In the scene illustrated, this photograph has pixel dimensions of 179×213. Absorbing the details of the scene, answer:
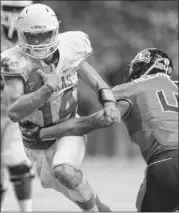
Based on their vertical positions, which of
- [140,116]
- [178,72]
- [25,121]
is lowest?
→ [178,72]

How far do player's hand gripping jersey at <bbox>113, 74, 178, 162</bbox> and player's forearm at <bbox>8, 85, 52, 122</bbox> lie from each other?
498 mm

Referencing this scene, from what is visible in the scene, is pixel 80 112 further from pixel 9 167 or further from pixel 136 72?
pixel 136 72

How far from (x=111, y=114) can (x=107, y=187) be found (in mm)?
4154

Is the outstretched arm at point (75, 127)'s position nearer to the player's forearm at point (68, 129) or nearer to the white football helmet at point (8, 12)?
the player's forearm at point (68, 129)

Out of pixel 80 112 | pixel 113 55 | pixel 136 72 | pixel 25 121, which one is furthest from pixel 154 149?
pixel 113 55

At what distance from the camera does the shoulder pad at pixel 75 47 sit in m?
5.88

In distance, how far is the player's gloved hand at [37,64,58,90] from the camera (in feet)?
17.6

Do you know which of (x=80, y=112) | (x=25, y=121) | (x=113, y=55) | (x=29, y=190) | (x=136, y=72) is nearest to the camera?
(x=136, y=72)

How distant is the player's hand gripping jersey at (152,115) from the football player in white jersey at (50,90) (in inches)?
9.1

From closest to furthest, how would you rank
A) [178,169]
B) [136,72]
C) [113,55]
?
1. [178,169]
2. [136,72]
3. [113,55]

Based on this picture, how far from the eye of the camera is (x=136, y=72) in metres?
5.26

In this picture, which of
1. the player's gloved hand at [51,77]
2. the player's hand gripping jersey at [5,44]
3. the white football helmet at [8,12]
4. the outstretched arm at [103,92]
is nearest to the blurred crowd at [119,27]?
the white football helmet at [8,12]

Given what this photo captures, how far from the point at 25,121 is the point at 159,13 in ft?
28.3

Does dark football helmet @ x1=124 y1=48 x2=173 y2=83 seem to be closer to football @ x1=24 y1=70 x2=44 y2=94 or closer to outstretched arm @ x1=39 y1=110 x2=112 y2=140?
outstretched arm @ x1=39 y1=110 x2=112 y2=140
